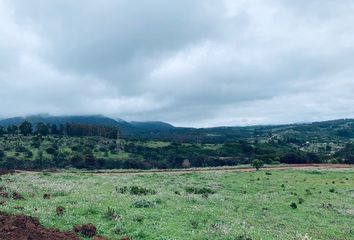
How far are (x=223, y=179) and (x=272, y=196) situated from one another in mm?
13982

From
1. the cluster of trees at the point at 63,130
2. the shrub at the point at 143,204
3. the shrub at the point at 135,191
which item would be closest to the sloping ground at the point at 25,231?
the shrub at the point at 143,204

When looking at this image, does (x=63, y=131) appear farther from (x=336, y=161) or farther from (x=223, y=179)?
(x=223, y=179)

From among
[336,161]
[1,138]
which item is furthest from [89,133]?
[336,161]

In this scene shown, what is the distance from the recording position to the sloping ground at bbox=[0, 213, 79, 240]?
16.0 m

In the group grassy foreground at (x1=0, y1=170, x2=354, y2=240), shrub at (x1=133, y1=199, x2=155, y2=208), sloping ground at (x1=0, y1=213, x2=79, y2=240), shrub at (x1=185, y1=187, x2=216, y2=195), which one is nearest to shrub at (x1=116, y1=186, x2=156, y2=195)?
grassy foreground at (x1=0, y1=170, x2=354, y2=240)

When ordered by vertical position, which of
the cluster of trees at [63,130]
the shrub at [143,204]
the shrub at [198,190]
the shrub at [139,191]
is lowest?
the shrub at [198,190]

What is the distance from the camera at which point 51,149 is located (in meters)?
95.8

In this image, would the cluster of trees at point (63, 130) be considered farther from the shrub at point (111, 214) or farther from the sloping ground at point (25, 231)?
the sloping ground at point (25, 231)

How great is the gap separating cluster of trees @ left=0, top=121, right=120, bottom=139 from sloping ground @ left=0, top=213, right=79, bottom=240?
111618mm

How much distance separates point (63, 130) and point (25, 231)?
131 m

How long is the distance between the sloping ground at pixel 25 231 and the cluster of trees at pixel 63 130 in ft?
366

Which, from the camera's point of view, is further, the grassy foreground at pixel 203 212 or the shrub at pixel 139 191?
the shrub at pixel 139 191

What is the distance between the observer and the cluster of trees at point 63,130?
127625 mm

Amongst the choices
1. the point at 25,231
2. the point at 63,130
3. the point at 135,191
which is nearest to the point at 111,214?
the point at 25,231
